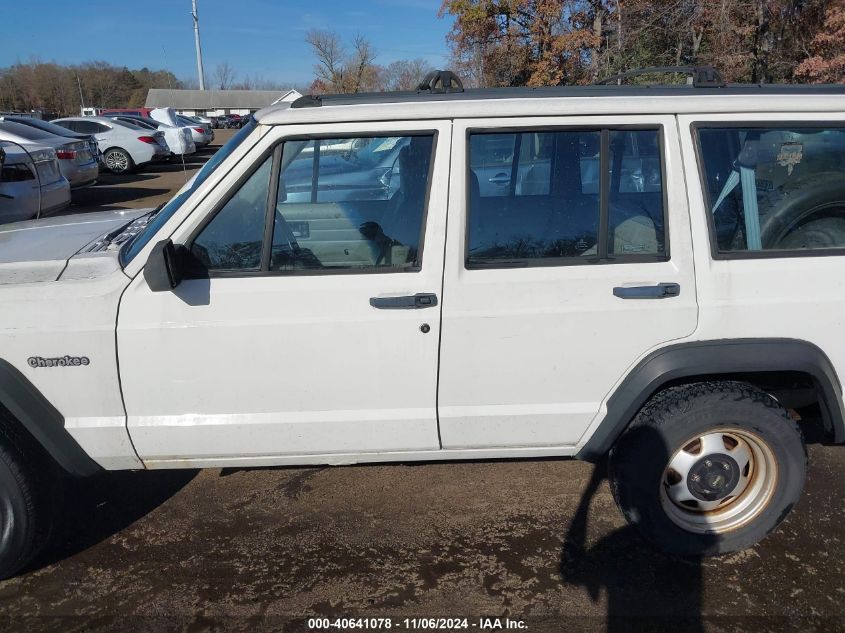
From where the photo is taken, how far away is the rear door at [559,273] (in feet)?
8.81

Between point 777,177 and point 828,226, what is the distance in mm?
317

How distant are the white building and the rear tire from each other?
3523 inches

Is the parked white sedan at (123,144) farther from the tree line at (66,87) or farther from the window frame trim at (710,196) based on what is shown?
the tree line at (66,87)

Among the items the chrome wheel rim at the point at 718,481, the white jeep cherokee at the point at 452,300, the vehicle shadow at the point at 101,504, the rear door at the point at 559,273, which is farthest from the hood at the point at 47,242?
the chrome wheel rim at the point at 718,481

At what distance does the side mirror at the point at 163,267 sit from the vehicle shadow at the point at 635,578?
6.53 feet

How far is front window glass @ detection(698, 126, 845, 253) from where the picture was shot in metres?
2.77

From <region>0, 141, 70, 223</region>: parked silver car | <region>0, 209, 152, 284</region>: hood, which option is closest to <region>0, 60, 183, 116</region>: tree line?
<region>0, 141, 70, 223</region>: parked silver car

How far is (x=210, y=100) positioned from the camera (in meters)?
90.1

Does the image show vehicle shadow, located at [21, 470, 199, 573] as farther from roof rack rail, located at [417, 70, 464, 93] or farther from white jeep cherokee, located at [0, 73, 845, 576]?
roof rack rail, located at [417, 70, 464, 93]

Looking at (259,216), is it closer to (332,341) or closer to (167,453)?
(332,341)

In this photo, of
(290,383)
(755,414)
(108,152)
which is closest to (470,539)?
(290,383)

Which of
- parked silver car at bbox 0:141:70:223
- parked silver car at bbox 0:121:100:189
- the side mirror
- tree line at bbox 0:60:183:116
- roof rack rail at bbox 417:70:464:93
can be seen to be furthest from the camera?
tree line at bbox 0:60:183:116

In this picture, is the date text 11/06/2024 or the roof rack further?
the roof rack

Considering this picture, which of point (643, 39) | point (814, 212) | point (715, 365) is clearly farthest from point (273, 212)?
point (643, 39)
